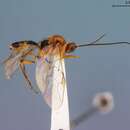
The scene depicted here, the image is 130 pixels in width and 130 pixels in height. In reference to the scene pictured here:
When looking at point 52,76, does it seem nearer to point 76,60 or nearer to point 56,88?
point 56,88

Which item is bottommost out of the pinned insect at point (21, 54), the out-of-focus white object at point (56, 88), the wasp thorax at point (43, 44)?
the out-of-focus white object at point (56, 88)

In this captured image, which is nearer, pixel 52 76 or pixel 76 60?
pixel 52 76

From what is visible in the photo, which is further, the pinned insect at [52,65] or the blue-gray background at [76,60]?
the blue-gray background at [76,60]

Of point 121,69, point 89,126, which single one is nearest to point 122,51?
point 121,69

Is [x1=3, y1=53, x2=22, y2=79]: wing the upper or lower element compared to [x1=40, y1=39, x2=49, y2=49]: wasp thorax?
lower

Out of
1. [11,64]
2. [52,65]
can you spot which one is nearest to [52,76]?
[52,65]

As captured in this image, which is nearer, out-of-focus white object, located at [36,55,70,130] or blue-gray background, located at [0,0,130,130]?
out-of-focus white object, located at [36,55,70,130]

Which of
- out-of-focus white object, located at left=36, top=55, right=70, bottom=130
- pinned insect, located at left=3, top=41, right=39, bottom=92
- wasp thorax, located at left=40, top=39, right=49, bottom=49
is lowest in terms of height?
out-of-focus white object, located at left=36, top=55, right=70, bottom=130
